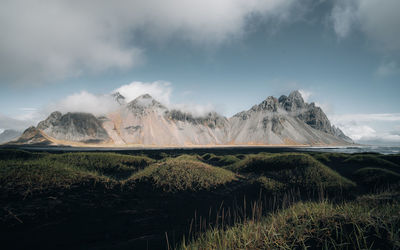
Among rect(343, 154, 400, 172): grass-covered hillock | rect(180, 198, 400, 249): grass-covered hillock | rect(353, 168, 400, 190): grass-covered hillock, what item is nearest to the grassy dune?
rect(180, 198, 400, 249): grass-covered hillock

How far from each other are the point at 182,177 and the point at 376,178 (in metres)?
31.5

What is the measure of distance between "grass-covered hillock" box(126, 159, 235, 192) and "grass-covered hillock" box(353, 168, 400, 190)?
21490 millimetres

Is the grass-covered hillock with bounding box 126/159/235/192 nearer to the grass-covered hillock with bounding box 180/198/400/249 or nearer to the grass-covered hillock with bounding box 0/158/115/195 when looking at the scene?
the grass-covered hillock with bounding box 0/158/115/195

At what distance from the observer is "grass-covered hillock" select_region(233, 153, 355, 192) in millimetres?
25441

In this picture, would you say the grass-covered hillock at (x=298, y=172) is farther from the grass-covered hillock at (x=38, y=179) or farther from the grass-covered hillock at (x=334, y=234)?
the grass-covered hillock at (x=38, y=179)

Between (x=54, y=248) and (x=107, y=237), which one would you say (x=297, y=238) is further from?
(x=54, y=248)

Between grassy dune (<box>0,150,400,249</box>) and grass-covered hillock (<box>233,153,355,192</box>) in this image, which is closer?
grassy dune (<box>0,150,400,249</box>)

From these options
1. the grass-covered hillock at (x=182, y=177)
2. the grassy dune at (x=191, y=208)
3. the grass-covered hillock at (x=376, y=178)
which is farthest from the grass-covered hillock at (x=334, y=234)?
the grass-covered hillock at (x=376, y=178)

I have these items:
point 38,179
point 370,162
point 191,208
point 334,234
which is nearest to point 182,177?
point 191,208

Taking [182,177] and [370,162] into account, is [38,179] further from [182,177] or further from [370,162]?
[370,162]

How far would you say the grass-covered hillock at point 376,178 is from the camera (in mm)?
26767

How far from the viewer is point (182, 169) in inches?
1151

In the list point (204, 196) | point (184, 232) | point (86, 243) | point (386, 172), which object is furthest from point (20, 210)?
point (386, 172)

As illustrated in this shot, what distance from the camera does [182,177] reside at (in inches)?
1060
